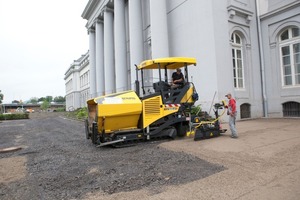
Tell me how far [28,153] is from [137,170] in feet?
15.7

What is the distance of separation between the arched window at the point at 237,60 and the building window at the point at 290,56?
231 centimetres

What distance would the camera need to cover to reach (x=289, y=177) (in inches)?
171

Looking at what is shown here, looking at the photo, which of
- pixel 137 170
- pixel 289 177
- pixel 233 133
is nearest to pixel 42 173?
pixel 137 170

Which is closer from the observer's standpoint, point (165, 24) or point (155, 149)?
point (155, 149)

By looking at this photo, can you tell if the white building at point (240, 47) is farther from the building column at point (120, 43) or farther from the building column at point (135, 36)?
the building column at point (120, 43)

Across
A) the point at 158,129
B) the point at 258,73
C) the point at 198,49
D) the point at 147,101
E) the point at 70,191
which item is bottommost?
the point at 70,191

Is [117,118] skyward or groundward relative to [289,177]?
skyward

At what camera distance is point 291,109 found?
45.9 feet

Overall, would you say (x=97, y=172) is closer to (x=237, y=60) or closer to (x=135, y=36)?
(x=237, y=60)

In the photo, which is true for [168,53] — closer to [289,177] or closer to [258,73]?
[258,73]

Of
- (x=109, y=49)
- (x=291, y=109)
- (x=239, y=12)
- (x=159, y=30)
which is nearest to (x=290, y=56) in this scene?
(x=291, y=109)

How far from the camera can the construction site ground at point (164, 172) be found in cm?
401

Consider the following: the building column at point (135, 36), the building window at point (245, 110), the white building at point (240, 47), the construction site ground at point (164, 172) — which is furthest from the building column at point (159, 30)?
the construction site ground at point (164, 172)

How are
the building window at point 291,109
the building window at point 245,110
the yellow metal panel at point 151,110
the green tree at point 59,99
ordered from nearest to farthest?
the yellow metal panel at point 151,110 < the building window at point 291,109 < the building window at point 245,110 < the green tree at point 59,99
